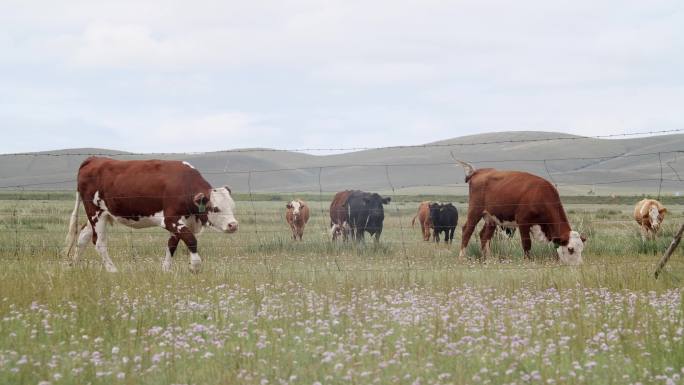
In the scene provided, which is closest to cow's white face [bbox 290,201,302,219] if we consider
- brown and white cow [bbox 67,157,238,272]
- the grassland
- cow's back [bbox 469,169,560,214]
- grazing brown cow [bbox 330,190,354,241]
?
grazing brown cow [bbox 330,190,354,241]

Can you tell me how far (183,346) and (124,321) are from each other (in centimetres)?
124

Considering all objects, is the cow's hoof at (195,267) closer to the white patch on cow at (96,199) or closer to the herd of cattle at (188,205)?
the herd of cattle at (188,205)

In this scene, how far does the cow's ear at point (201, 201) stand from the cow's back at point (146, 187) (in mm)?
156

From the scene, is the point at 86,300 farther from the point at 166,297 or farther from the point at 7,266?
the point at 7,266

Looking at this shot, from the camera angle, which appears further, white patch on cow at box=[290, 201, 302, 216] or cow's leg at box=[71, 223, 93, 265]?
white patch on cow at box=[290, 201, 302, 216]

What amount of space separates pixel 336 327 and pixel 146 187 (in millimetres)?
7475

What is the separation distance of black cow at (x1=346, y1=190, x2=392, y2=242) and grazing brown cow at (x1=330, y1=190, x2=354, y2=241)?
0.15m

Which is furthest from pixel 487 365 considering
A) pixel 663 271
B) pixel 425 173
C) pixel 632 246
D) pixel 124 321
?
pixel 425 173

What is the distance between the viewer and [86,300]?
8648 mm

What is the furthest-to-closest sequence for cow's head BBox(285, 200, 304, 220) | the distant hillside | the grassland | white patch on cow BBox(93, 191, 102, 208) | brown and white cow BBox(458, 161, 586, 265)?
the distant hillside, cow's head BBox(285, 200, 304, 220), brown and white cow BBox(458, 161, 586, 265), white patch on cow BBox(93, 191, 102, 208), the grassland

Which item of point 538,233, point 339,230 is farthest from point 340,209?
point 538,233

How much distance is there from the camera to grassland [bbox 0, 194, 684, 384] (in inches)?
233

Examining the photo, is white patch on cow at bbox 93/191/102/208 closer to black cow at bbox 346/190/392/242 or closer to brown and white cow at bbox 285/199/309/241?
black cow at bbox 346/190/392/242

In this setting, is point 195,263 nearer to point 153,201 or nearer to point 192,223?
point 192,223
